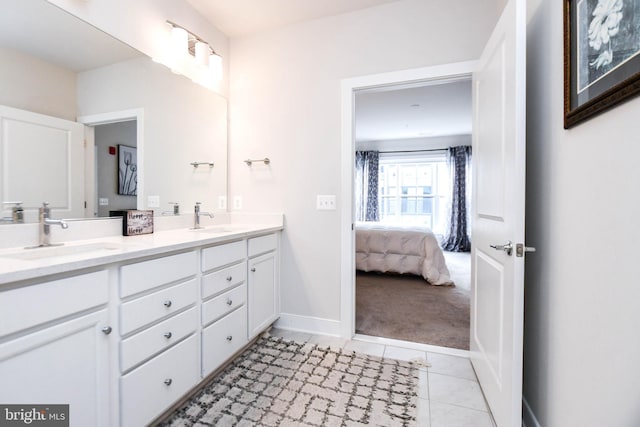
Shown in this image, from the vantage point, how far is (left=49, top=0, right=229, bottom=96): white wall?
5.17 ft

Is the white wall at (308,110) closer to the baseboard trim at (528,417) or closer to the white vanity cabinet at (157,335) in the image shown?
the white vanity cabinet at (157,335)

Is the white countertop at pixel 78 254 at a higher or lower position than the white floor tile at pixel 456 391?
higher

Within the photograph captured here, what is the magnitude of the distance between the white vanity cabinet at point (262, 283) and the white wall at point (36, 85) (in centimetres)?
123

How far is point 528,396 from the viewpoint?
A: 1370mm

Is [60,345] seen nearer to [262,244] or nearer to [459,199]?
[262,244]

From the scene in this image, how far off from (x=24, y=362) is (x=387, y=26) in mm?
2606

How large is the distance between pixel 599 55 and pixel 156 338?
1.89 m

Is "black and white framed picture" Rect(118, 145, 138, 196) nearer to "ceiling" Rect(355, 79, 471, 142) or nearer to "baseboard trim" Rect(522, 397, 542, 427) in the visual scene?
"ceiling" Rect(355, 79, 471, 142)

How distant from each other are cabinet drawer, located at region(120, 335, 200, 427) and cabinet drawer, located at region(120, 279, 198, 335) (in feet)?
0.61

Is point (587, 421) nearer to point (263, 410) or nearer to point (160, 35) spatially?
point (263, 410)

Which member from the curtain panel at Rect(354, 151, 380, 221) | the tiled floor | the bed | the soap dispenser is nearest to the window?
the curtain panel at Rect(354, 151, 380, 221)

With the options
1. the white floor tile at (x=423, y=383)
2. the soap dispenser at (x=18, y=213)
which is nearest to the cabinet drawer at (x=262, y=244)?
the soap dispenser at (x=18, y=213)

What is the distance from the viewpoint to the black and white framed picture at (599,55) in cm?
71

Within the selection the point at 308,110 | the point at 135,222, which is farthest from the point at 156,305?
the point at 308,110
